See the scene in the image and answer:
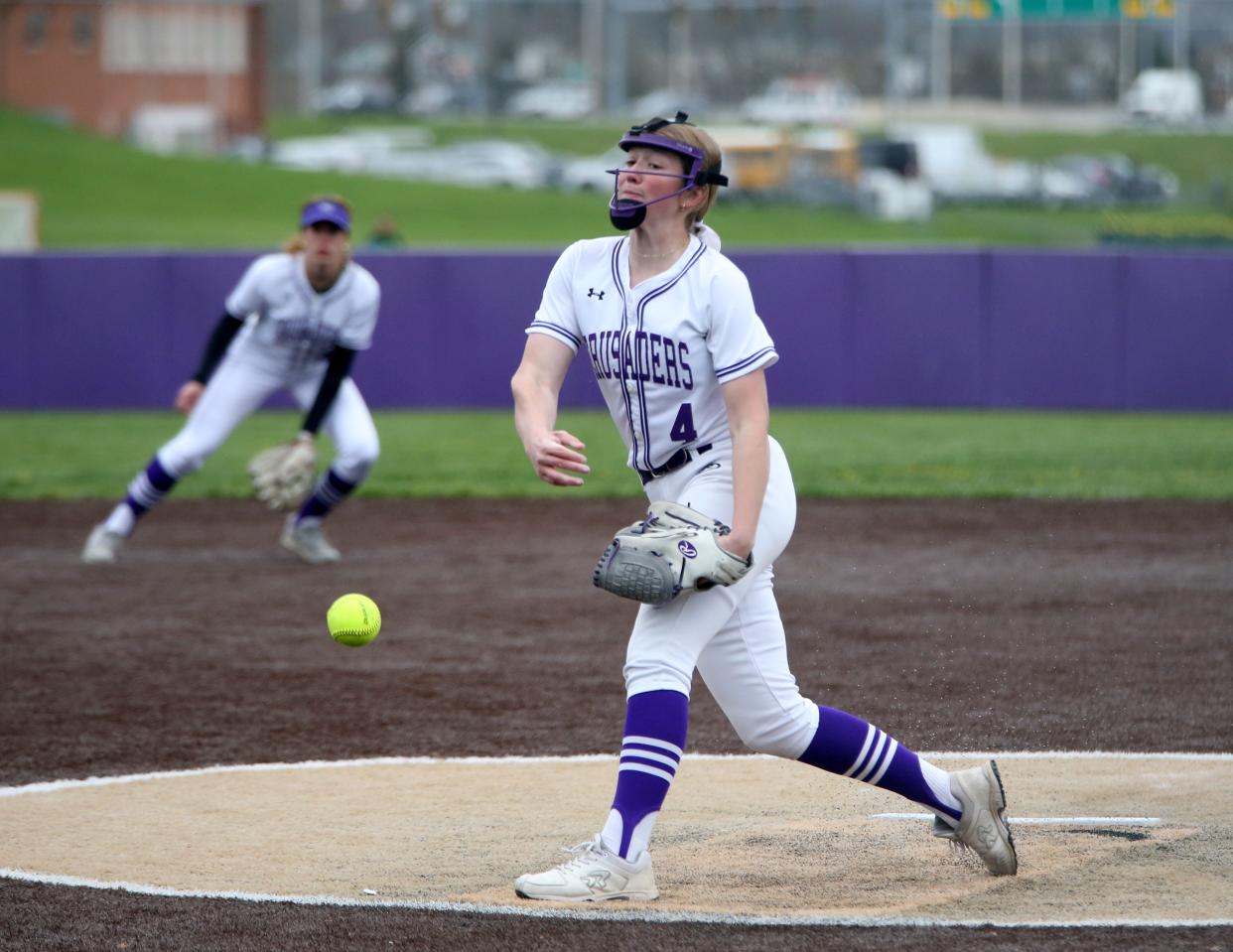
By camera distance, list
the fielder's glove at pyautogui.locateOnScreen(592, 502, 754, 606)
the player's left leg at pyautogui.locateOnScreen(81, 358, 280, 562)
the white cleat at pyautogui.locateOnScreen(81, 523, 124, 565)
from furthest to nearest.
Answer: the white cleat at pyautogui.locateOnScreen(81, 523, 124, 565) → the player's left leg at pyautogui.locateOnScreen(81, 358, 280, 562) → the fielder's glove at pyautogui.locateOnScreen(592, 502, 754, 606)

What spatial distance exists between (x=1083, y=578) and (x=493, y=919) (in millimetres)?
5980

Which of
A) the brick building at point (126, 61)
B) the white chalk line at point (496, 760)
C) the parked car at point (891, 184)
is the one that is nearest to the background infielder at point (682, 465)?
the white chalk line at point (496, 760)

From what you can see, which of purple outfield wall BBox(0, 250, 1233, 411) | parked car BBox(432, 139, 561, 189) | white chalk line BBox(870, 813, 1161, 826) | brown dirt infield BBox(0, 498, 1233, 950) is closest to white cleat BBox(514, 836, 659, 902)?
brown dirt infield BBox(0, 498, 1233, 950)

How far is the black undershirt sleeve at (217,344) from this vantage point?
388 inches

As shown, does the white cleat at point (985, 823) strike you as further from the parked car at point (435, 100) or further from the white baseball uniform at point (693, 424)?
the parked car at point (435, 100)

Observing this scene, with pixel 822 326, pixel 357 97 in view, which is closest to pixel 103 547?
pixel 822 326

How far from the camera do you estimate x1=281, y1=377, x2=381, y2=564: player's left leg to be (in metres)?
9.89

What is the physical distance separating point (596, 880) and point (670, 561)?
789mm

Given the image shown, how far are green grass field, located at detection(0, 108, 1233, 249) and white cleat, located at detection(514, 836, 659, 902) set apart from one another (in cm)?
2854

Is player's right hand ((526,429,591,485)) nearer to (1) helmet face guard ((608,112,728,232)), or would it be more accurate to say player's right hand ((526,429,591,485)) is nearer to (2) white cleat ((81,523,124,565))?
(1) helmet face guard ((608,112,728,232))

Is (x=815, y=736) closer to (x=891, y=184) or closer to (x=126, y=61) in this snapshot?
(x=891, y=184)

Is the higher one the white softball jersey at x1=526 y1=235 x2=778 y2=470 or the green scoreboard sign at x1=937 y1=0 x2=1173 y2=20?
the green scoreboard sign at x1=937 y1=0 x2=1173 y2=20

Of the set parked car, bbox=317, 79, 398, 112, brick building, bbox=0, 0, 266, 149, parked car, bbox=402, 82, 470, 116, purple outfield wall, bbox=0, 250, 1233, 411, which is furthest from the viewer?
parked car, bbox=317, 79, 398, 112

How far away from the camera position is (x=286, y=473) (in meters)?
10.0
